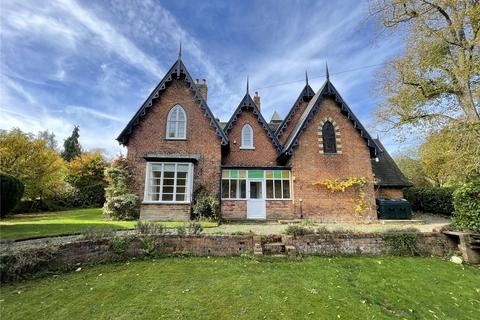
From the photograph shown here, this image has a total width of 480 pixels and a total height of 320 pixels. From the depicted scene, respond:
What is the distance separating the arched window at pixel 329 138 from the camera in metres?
16.7

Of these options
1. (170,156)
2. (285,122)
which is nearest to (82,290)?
(170,156)

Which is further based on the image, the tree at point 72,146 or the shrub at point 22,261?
the tree at point 72,146

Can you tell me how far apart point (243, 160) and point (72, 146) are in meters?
41.5

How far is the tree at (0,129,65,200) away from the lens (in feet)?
65.9

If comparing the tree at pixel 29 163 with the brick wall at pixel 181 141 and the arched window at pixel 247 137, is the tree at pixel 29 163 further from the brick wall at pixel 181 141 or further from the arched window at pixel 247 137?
the arched window at pixel 247 137

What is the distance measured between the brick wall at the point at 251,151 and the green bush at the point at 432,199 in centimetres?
1356

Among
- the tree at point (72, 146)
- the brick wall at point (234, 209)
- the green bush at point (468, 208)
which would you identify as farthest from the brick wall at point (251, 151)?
the tree at point (72, 146)

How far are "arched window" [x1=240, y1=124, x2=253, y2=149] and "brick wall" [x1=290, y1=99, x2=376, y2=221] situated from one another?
343 cm

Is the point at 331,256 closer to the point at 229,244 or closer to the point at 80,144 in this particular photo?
the point at 229,244

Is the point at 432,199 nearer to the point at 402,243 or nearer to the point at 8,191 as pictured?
the point at 402,243

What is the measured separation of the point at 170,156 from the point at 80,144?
4148cm

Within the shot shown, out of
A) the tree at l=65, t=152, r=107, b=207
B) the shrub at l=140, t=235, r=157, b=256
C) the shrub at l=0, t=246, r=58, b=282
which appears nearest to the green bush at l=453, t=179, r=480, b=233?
the shrub at l=140, t=235, r=157, b=256

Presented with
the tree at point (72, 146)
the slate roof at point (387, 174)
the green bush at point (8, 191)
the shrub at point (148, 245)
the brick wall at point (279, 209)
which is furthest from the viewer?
the tree at point (72, 146)

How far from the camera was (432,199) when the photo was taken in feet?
64.1
